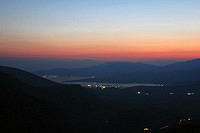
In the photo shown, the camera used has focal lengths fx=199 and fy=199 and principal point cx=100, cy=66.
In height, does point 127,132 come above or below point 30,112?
below

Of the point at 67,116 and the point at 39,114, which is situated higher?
the point at 39,114

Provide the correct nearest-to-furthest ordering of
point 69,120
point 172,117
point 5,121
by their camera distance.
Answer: point 5,121 < point 69,120 < point 172,117

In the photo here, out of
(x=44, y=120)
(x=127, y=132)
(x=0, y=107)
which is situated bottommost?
(x=127, y=132)

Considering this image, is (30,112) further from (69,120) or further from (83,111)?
(83,111)

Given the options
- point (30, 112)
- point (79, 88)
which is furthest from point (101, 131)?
point (79, 88)

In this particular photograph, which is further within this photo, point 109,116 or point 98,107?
point 98,107

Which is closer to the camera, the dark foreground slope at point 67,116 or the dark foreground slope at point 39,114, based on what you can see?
the dark foreground slope at point 39,114

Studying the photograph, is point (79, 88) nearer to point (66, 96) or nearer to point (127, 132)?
point (66, 96)

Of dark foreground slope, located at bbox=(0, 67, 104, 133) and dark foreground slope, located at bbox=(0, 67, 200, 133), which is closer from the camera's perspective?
dark foreground slope, located at bbox=(0, 67, 104, 133)

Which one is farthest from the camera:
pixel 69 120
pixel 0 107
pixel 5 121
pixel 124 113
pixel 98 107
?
pixel 98 107

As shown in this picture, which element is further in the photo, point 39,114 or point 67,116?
point 67,116
